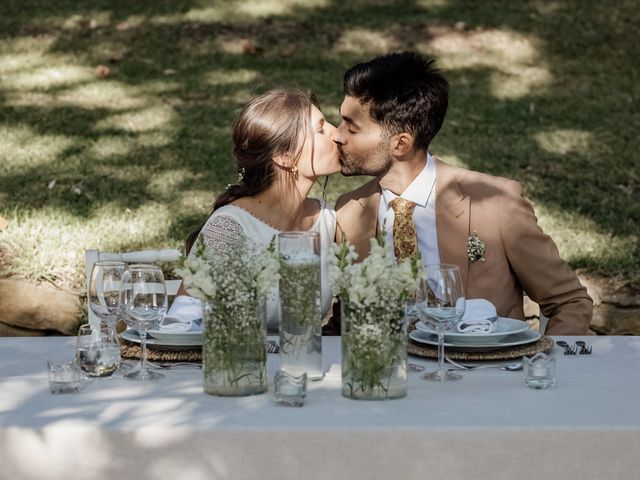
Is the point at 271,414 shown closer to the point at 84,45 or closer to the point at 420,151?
the point at 420,151

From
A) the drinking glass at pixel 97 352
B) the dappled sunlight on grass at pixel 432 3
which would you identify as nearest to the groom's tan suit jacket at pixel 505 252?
the drinking glass at pixel 97 352

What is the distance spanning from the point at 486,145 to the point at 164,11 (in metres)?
3.94

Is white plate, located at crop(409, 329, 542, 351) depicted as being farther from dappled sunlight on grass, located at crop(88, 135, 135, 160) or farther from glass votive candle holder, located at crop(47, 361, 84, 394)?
dappled sunlight on grass, located at crop(88, 135, 135, 160)

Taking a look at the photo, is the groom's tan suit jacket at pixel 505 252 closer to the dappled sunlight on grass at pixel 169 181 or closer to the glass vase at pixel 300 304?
the glass vase at pixel 300 304

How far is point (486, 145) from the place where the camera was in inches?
309

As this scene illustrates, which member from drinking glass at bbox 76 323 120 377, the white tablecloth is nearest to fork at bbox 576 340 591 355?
the white tablecloth

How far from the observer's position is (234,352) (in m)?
2.55

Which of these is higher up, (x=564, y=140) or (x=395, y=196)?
(x=395, y=196)

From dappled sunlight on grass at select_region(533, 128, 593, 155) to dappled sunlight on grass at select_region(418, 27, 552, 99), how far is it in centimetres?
80

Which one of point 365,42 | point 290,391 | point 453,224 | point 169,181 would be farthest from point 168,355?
point 365,42

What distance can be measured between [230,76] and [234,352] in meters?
6.71

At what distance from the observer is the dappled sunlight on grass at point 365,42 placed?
9359 mm

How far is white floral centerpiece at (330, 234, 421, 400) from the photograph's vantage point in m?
2.46

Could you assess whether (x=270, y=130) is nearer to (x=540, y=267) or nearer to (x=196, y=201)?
(x=540, y=267)
